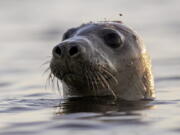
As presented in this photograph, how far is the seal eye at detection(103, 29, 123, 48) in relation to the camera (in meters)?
9.31

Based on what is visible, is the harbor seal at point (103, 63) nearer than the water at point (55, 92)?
No

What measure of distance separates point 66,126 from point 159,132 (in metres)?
0.87

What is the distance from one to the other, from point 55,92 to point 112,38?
1.74 m

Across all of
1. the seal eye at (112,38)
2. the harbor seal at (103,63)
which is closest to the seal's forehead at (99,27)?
the harbor seal at (103,63)

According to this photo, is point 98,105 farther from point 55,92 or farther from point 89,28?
point 55,92

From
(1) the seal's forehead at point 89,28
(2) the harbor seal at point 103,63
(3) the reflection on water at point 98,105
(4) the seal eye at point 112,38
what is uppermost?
(1) the seal's forehead at point 89,28

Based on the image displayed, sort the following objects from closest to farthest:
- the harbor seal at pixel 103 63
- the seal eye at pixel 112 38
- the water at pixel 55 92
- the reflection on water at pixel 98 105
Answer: the water at pixel 55 92 → the reflection on water at pixel 98 105 → the harbor seal at pixel 103 63 → the seal eye at pixel 112 38

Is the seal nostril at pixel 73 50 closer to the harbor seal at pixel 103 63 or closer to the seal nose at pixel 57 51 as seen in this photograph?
the harbor seal at pixel 103 63

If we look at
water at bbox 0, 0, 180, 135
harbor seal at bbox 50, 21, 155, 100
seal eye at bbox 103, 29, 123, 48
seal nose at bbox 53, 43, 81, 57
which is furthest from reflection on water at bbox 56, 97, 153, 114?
seal eye at bbox 103, 29, 123, 48

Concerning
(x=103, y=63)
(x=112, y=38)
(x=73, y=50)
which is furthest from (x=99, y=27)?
(x=73, y=50)

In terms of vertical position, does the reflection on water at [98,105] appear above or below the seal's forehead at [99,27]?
below

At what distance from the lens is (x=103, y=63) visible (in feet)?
28.9

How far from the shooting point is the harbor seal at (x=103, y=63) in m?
8.45

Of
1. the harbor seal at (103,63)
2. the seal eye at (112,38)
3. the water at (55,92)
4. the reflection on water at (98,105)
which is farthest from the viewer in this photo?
the seal eye at (112,38)
